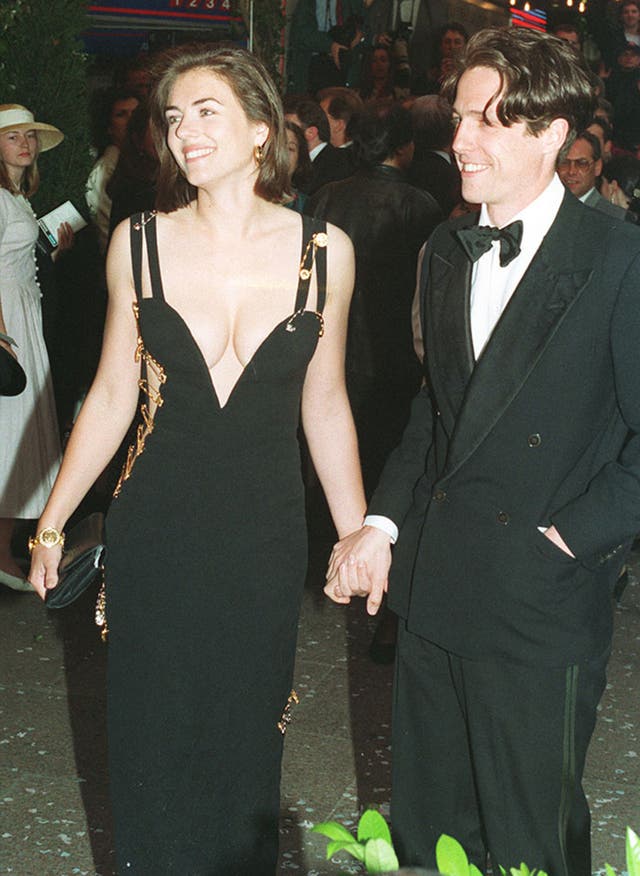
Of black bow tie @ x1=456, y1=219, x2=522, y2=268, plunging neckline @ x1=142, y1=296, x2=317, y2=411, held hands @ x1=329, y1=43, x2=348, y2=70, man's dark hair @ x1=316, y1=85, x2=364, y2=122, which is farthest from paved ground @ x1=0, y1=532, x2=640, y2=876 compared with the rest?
held hands @ x1=329, y1=43, x2=348, y2=70

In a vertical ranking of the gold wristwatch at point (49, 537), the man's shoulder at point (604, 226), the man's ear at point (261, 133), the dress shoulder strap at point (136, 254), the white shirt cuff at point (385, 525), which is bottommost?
the gold wristwatch at point (49, 537)

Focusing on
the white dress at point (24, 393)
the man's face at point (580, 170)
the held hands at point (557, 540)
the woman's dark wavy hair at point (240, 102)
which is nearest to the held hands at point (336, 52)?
the white dress at point (24, 393)

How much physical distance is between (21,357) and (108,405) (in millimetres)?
3770

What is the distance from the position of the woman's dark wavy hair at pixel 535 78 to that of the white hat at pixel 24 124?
15.8ft

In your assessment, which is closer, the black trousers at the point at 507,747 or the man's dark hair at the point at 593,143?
the black trousers at the point at 507,747

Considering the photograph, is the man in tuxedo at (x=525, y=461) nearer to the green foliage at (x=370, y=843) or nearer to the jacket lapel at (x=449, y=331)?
the jacket lapel at (x=449, y=331)

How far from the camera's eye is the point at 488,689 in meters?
2.93

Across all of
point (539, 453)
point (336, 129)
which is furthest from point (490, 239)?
point (336, 129)

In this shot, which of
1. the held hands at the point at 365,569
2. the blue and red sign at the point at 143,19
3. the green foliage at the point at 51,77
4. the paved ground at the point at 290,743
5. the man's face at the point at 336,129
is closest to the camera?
the held hands at the point at 365,569

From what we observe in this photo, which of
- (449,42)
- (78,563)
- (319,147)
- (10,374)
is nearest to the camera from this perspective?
(78,563)

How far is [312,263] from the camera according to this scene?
337 centimetres

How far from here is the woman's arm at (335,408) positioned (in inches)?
135

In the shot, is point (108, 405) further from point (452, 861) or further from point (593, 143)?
point (593, 143)

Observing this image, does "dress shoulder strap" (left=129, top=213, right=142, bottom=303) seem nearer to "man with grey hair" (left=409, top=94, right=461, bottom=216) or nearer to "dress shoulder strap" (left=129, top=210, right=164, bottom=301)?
"dress shoulder strap" (left=129, top=210, right=164, bottom=301)
